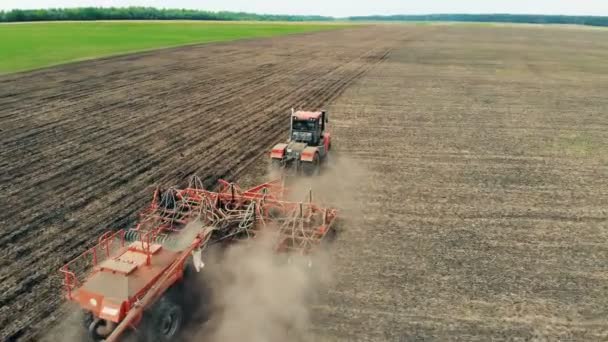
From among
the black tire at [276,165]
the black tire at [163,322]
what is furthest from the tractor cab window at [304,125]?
the black tire at [163,322]

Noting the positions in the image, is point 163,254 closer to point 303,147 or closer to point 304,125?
point 303,147

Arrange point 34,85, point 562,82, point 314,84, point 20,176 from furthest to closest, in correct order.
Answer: point 562,82 < point 314,84 < point 34,85 < point 20,176

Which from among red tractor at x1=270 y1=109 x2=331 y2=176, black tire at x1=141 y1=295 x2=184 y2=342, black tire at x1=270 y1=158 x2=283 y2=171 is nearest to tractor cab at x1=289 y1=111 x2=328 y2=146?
red tractor at x1=270 y1=109 x2=331 y2=176

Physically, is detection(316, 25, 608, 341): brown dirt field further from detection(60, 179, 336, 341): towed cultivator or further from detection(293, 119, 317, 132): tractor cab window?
detection(293, 119, 317, 132): tractor cab window

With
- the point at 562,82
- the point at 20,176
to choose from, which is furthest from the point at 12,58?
the point at 562,82

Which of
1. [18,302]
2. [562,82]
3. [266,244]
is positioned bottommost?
[18,302]

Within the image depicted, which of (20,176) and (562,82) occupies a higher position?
(562,82)

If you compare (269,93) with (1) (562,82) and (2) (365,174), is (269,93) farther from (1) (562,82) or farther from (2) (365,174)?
(1) (562,82)
